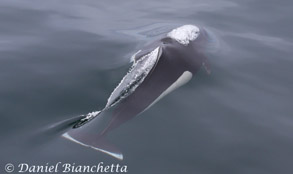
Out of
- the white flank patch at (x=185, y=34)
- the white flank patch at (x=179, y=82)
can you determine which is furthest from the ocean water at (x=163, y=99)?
the white flank patch at (x=185, y=34)

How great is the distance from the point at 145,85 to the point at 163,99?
0.58 m

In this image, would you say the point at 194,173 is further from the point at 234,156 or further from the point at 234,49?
the point at 234,49

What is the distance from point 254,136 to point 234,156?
3.08 ft

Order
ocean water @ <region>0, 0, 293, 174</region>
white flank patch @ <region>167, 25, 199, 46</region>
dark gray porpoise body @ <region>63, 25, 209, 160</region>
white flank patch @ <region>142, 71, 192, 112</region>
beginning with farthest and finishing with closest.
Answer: white flank patch @ <region>167, 25, 199, 46</region>, white flank patch @ <region>142, 71, 192, 112</region>, dark gray porpoise body @ <region>63, 25, 209, 160</region>, ocean water @ <region>0, 0, 293, 174</region>

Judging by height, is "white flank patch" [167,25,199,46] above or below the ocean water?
above

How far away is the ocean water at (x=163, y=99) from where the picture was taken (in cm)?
812

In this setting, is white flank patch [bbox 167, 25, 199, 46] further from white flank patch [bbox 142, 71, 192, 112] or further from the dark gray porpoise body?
white flank patch [bbox 142, 71, 192, 112]

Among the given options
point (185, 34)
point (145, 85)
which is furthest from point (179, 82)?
point (185, 34)

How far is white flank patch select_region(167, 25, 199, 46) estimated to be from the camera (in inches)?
488

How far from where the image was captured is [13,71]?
36.9 feet

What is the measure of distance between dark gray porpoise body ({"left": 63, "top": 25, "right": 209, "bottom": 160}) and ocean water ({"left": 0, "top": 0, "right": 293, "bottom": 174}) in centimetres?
21

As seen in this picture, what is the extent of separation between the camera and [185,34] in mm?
12922

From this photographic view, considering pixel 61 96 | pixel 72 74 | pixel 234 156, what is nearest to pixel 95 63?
pixel 72 74

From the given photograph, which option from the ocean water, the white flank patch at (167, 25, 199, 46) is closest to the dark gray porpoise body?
the white flank patch at (167, 25, 199, 46)
